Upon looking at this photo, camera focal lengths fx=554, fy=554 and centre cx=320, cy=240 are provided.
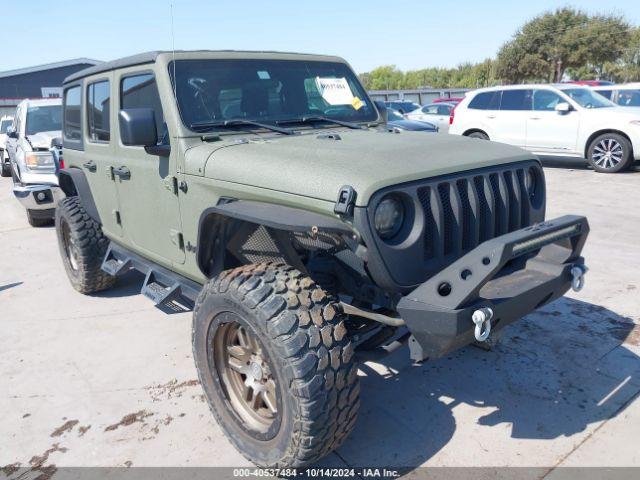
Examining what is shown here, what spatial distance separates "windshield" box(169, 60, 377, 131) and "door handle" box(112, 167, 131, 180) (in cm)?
81

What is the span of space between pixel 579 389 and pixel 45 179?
7732mm

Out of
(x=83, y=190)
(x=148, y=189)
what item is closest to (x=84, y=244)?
(x=83, y=190)

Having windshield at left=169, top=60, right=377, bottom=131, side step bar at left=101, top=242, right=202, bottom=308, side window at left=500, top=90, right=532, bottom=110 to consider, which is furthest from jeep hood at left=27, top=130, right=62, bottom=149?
side window at left=500, top=90, right=532, bottom=110

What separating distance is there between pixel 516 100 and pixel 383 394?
10216 millimetres

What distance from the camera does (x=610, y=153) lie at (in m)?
10.9

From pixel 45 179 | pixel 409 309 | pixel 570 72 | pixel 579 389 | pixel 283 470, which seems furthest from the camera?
pixel 570 72

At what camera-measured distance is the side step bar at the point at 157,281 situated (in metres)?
3.61

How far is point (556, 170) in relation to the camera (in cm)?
1170

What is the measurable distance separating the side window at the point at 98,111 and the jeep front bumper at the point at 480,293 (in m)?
2.94

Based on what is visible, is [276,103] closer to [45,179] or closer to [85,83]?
[85,83]

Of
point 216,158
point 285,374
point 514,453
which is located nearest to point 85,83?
point 216,158

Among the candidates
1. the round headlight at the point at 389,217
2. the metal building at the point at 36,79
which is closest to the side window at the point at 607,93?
the round headlight at the point at 389,217

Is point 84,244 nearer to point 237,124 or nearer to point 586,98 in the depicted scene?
point 237,124

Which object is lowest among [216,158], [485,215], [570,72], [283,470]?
[283,470]
